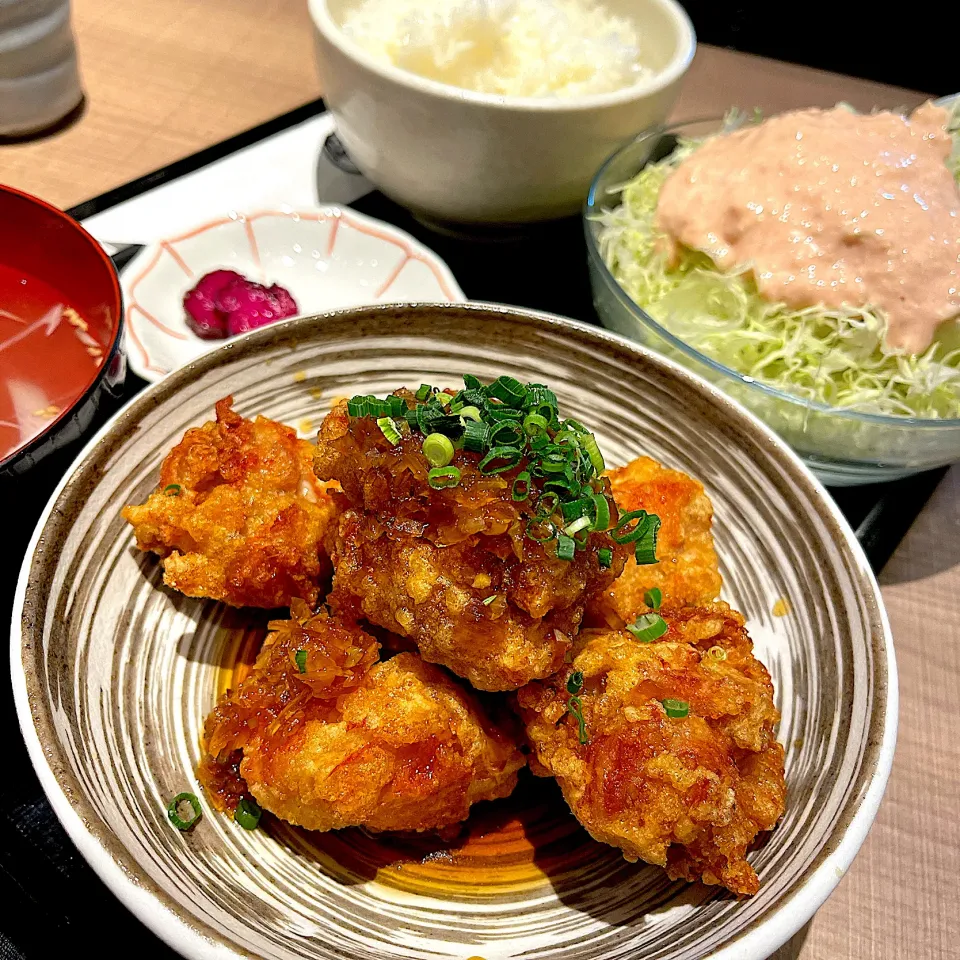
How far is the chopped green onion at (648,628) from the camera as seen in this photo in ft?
4.82

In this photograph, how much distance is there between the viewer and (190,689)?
5.28ft

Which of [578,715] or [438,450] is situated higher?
[438,450]

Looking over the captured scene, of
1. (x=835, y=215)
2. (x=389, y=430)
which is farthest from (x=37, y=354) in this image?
(x=835, y=215)

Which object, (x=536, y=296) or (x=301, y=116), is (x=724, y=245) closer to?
(x=536, y=296)

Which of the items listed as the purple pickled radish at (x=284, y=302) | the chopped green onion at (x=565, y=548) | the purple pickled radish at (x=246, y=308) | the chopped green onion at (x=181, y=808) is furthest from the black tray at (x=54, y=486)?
the chopped green onion at (x=565, y=548)

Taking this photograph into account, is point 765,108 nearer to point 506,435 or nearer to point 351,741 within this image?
point 506,435

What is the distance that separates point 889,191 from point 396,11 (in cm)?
186

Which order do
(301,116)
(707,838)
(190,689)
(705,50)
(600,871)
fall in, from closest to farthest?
1. (707,838)
2. (600,871)
3. (190,689)
4. (301,116)
5. (705,50)

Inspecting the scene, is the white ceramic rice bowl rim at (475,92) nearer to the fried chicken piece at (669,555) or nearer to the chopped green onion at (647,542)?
the fried chicken piece at (669,555)

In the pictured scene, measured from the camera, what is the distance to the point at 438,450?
1330 millimetres

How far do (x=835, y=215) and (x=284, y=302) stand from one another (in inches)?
67.6

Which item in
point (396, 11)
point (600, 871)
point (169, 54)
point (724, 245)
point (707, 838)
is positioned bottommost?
point (600, 871)

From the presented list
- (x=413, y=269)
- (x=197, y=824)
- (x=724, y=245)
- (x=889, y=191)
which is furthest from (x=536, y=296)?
(x=197, y=824)

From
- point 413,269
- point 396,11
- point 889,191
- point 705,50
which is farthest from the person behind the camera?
point 705,50
